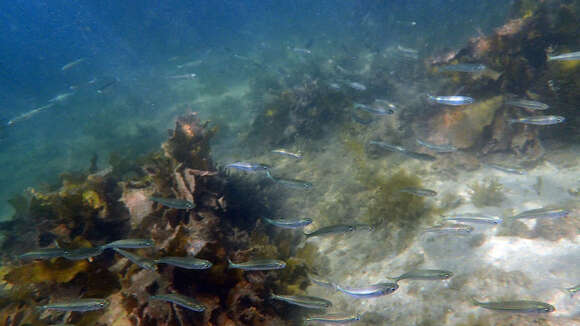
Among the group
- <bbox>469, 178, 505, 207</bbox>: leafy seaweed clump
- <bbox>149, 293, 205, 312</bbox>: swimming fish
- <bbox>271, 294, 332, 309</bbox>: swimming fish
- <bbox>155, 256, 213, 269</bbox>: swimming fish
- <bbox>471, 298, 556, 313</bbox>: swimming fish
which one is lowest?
<bbox>469, 178, 505, 207</bbox>: leafy seaweed clump

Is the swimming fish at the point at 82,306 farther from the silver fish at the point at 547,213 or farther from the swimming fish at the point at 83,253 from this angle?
the silver fish at the point at 547,213

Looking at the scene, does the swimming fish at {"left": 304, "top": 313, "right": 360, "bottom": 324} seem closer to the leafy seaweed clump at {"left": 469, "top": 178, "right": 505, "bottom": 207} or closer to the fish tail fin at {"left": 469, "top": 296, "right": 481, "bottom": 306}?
the fish tail fin at {"left": 469, "top": 296, "right": 481, "bottom": 306}

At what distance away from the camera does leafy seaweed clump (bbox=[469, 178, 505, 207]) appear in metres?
5.78

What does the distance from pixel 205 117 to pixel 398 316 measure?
638 inches

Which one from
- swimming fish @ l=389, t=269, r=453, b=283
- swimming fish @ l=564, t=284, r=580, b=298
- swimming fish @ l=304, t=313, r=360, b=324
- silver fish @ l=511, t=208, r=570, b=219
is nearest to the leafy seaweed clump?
silver fish @ l=511, t=208, r=570, b=219

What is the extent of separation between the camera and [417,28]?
24.5 meters

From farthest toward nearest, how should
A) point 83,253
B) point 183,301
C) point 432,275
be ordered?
1. point 83,253
2. point 432,275
3. point 183,301

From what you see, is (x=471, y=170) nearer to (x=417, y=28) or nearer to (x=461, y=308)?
(x=461, y=308)

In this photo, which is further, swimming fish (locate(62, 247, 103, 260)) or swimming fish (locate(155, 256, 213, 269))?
swimming fish (locate(62, 247, 103, 260))

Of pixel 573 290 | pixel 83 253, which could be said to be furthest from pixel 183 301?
pixel 573 290

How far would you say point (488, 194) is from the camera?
5840 millimetres

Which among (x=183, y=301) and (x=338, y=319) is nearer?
(x=183, y=301)

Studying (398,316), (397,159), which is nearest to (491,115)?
(397,159)

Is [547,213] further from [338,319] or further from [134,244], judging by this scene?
[134,244]
